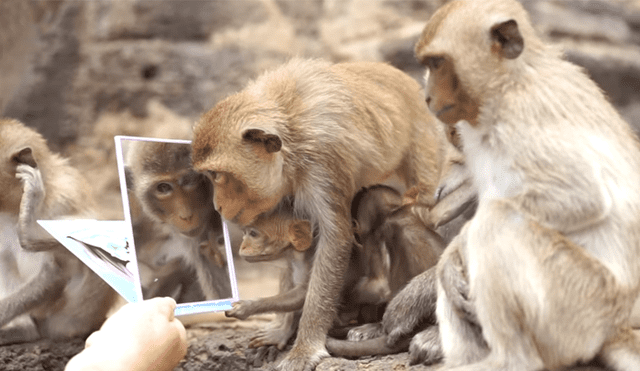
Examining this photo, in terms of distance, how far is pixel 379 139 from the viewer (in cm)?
329

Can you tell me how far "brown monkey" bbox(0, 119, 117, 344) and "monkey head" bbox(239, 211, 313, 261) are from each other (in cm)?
116

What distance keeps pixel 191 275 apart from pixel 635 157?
2.24 meters

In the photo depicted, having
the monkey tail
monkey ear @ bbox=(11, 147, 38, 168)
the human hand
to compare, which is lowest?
the monkey tail

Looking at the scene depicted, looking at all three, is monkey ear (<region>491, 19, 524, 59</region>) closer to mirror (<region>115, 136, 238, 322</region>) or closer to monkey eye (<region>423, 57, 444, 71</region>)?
monkey eye (<region>423, 57, 444, 71</region>)

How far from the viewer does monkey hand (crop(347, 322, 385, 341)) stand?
10.5 ft

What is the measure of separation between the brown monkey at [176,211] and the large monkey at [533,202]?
1.44 metres

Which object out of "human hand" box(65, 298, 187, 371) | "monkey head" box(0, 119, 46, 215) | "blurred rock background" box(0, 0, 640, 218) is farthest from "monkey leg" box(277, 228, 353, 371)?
"blurred rock background" box(0, 0, 640, 218)

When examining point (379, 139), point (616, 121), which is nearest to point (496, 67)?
point (616, 121)

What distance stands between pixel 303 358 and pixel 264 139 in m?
1.04

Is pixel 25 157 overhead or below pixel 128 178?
overhead

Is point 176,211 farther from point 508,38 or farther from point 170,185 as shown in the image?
point 508,38

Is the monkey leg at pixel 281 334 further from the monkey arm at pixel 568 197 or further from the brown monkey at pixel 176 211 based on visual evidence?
the monkey arm at pixel 568 197

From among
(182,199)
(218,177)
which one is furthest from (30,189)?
(218,177)

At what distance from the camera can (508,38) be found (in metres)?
2.30
